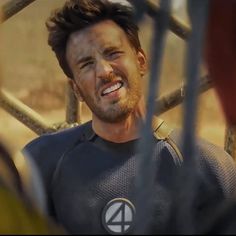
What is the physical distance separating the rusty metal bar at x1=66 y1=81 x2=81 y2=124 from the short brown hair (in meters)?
0.22

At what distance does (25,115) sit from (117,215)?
22.9 inches

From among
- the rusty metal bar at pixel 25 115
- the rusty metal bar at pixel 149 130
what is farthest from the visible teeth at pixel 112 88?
the rusty metal bar at pixel 149 130

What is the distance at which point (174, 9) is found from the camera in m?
0.80

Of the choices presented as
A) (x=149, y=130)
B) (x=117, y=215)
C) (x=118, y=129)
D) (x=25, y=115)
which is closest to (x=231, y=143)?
(x=118, y=129)

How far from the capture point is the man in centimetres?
155

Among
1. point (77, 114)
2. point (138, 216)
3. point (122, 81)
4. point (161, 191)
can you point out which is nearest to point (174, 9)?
point (138, 216)

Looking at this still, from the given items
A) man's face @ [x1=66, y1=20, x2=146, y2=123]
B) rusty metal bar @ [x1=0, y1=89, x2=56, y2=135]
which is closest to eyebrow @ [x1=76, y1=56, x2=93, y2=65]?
man's face @ [x1=66, y1=20, x2=146, y2=123]

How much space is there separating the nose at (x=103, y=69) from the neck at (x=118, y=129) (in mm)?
125

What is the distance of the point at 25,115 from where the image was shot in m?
2.01

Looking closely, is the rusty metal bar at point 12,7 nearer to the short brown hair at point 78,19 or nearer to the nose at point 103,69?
the short brown hair at point 78,19

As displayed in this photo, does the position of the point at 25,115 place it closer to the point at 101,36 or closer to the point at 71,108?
the point at 71,108

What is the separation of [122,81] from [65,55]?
0.19 metres

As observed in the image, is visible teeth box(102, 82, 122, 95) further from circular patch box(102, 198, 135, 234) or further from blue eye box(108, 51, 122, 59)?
circular patch box(102, 198, 135, 234)

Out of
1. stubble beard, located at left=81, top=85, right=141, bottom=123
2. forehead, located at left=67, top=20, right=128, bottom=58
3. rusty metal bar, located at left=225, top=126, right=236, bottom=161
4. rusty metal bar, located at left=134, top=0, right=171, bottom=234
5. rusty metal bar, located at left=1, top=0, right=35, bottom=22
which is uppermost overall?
rusty metal bar, located at left=134, top=0, right=171, bottom=234
